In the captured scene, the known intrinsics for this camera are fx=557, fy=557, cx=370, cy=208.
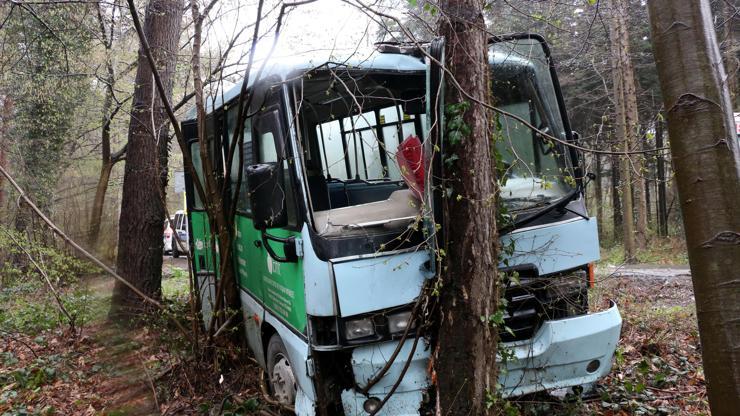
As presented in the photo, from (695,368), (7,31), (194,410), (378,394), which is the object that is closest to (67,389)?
(194,410)

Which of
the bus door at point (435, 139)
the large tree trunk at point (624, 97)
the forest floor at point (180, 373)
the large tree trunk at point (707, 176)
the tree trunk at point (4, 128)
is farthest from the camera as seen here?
the large tree trunk at point (624, 97)

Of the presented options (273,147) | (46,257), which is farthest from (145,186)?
(273,147)

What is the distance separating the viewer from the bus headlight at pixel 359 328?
12.5ft

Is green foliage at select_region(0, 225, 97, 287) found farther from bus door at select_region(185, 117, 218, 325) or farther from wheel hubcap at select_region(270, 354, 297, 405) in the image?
wheel hubcap at select_region(270, 354, 297, 405)

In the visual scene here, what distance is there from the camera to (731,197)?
5.52 ft

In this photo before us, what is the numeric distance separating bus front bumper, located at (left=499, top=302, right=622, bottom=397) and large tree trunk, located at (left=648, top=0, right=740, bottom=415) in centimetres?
227

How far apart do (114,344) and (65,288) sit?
3210 mm

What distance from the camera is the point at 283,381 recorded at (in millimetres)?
4801

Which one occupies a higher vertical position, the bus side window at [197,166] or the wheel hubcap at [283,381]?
the bus side window at [197,166]

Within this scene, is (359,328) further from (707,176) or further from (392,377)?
(707,176)

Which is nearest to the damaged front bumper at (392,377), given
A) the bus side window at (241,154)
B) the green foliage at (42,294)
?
the bus side window at (241,154)

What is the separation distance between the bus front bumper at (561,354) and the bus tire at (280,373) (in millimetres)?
1720

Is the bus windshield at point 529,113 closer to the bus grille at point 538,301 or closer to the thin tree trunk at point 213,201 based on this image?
the bus grille at point 538,301

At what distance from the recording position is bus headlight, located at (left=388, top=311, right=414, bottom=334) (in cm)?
388
